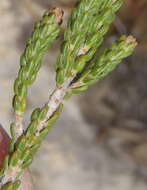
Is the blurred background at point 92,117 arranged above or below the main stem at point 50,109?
below

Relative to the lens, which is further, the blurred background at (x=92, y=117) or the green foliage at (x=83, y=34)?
the blurred background at (x=92, y=117)

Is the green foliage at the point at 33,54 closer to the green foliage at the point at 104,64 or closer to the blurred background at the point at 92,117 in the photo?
the green foliage at the point at 104,64

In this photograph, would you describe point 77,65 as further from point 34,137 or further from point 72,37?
point 34,137

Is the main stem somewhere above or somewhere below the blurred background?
above

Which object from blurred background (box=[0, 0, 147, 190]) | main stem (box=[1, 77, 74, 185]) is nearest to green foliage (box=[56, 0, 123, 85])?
main stem (box=[1, 77, 74, 185])

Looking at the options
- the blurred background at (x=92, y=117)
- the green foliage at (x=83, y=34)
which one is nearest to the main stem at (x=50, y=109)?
the green foliage at (x=83, y=34)

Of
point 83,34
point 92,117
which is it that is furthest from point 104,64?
point 92,117

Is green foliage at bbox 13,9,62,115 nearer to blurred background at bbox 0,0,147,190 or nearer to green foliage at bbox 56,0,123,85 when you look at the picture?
green foliage at bbox 56,0,123,85

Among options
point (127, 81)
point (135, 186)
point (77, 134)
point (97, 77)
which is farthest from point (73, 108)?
point (97, 77)
